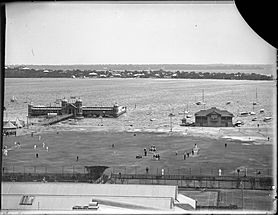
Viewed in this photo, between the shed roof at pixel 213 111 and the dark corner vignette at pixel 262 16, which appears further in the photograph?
the shed roof at pixel 213 111

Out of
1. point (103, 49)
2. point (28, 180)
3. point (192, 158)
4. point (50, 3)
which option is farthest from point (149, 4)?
point (28, 180)

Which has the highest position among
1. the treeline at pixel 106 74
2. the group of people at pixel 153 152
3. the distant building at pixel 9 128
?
the treeline at pixel 106 74

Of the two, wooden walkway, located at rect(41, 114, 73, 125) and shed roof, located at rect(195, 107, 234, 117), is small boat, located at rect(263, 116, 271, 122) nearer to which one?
shed roof, located at rect(195, 107, 234, 117)

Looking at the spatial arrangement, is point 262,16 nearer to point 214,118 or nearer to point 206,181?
point 214,118

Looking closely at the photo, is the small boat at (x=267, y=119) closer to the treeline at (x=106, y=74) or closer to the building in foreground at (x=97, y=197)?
the treeline at (x=106, y=74)

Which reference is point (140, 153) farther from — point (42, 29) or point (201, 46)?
point (42, 29)

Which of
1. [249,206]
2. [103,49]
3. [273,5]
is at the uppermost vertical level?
[273,5]

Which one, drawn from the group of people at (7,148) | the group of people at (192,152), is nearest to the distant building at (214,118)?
the group of people at (192,152)
